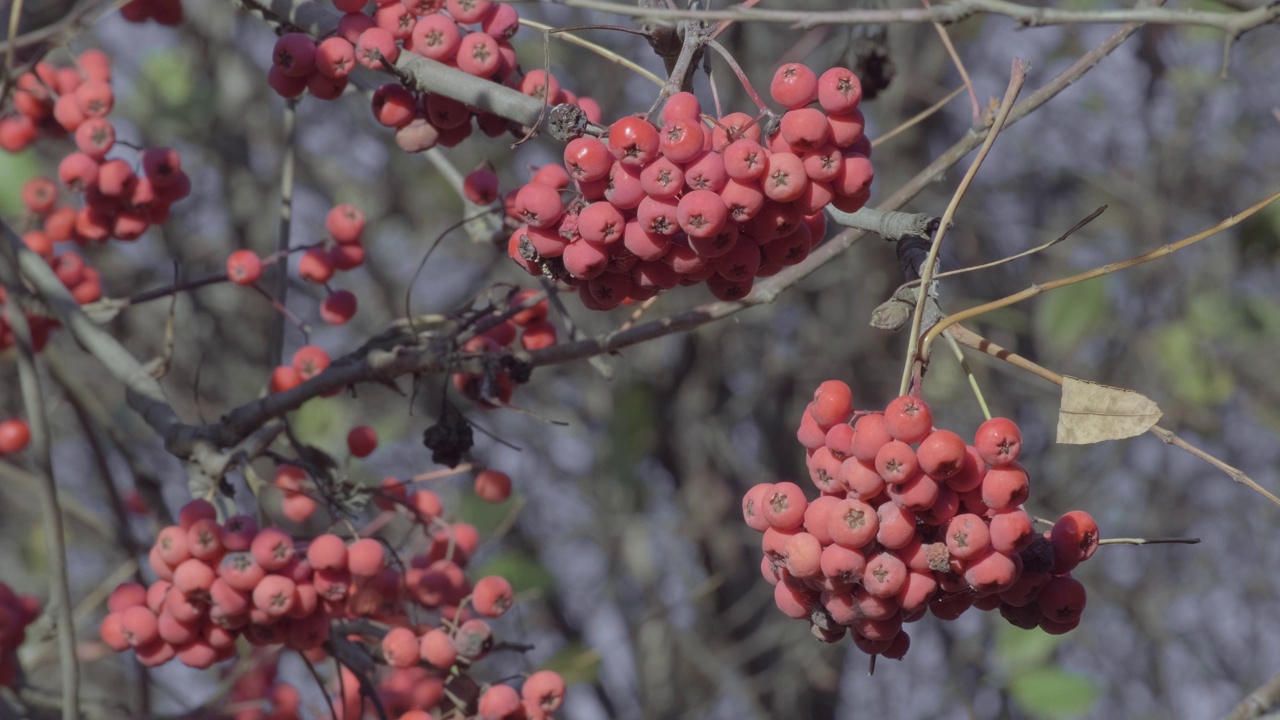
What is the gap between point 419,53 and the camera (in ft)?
6.89

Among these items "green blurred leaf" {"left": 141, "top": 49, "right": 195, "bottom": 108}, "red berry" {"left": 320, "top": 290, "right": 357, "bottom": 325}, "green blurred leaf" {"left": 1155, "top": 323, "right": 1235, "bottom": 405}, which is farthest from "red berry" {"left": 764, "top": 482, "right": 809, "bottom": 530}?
"green blurred leaf" {"left": 141, "top": 49, "right": 195, "bottom": 108}

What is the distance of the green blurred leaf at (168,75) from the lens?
214 inches

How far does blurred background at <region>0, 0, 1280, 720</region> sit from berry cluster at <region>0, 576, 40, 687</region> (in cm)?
241

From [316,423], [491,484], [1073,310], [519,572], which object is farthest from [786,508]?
[316,423]

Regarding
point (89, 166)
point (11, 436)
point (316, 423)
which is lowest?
point (316, 423)

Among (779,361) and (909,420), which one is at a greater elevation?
(909,420)

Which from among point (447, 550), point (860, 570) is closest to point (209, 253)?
point (447, 550)

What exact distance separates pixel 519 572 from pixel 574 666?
3.04 feet

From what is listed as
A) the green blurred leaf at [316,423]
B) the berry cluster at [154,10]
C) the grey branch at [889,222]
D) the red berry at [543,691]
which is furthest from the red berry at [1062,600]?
the green blurred leaf at [316,423]

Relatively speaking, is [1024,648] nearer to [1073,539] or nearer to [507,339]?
[507,339]

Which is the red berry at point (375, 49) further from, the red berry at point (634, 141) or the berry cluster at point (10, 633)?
the berry cluster at point (10, 633)

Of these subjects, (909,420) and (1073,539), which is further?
(1073,539)

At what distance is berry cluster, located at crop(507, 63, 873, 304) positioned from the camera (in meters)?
1.61

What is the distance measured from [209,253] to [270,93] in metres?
0.81
